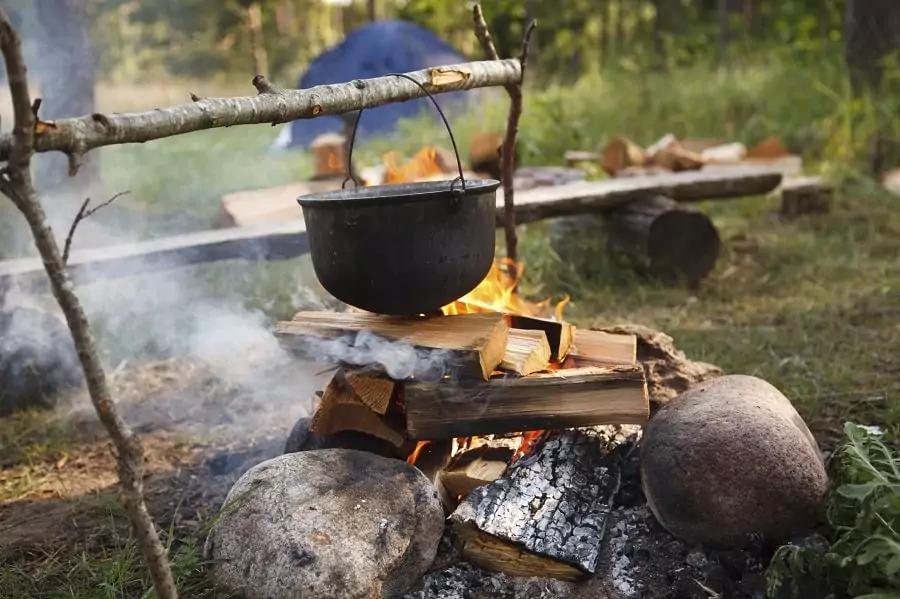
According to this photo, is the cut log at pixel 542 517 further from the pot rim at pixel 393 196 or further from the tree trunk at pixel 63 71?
the tree trunk at pixel 63 71

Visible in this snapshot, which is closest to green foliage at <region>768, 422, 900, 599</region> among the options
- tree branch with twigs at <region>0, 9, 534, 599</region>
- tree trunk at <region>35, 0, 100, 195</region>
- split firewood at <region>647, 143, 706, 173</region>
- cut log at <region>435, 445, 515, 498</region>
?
cut log at <region>435, 445, 515, 498</region>

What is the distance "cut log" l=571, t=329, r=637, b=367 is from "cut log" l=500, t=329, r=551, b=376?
14 centimetres

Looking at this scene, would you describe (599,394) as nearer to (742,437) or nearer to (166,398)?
(742,437)

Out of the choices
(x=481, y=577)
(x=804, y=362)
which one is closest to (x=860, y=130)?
(x=804, y=362)

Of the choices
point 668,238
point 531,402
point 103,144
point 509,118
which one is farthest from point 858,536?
point 668,238

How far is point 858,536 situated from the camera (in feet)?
6.66

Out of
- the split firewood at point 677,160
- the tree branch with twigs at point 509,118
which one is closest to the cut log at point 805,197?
the split firewood at point 677,160

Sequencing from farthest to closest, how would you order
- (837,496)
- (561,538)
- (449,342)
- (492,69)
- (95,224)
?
(95,224), (492,69), (449,342), (561,538), (837,496)

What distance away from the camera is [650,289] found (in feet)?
17.6

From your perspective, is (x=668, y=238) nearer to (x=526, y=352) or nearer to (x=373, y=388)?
(x=526, y=352)

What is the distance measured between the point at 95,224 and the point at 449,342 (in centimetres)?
446

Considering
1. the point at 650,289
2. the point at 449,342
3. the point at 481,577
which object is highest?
the point at 449,342

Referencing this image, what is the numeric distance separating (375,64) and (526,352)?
8.42m

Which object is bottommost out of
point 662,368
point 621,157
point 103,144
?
point 621,157
